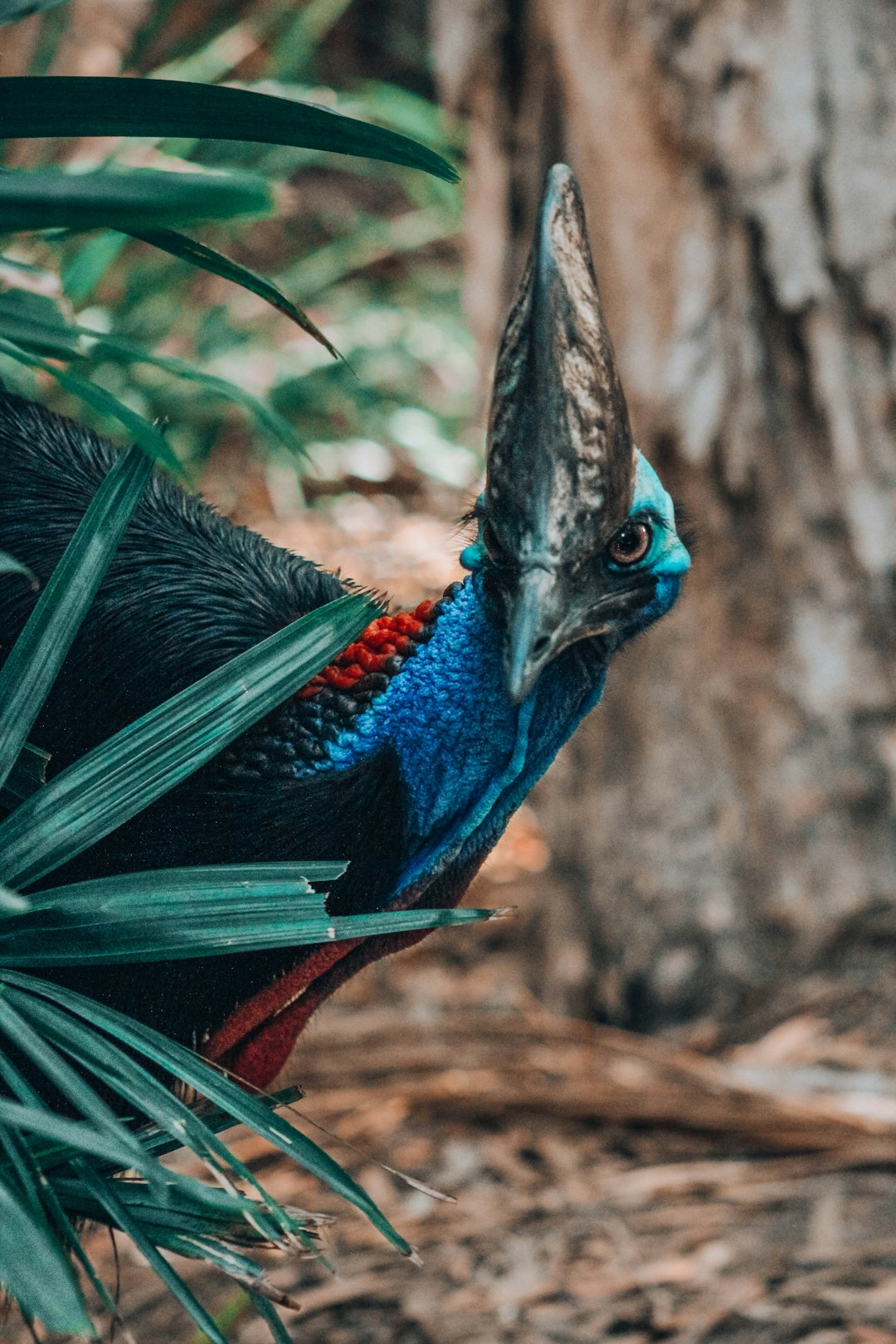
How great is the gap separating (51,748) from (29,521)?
0.88ft

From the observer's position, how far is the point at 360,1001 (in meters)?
3.50

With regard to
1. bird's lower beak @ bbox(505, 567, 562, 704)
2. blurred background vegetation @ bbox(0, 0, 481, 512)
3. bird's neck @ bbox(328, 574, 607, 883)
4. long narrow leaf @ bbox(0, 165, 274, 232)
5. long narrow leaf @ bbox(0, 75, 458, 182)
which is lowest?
bird's neck @ bbox(328, 574, 607, 883)

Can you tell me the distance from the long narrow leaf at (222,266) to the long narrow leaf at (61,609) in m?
0.18

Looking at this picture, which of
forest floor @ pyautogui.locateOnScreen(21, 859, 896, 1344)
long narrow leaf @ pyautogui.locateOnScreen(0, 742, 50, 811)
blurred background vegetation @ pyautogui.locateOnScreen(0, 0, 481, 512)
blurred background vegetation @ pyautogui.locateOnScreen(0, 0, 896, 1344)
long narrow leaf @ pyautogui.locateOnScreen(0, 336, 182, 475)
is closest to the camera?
long narrow leaf @ pyautogui.locateOnScreen(0, 336, 182, 475)

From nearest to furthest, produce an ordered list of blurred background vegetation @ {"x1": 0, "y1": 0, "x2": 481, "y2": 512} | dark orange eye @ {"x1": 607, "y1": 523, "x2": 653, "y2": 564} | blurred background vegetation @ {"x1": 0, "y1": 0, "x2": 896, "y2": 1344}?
dark orange eye @ {"x1": 607, "y1": 523, "x2": 653, "y2": 564}
blurred background vegetation @ {"x1": 0, "y1": 0, "x2": 896, "y2": 1344}
blurred background vegetation @ {"x1": 0, "y1": 0, "x2": 481, "y2": 512}

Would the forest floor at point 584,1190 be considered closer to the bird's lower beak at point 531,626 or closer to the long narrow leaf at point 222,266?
the bird's lower beak at point 531,626

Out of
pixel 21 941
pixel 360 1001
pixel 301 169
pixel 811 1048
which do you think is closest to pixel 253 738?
pixel 21 941

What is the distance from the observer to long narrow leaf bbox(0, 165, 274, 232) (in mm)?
976

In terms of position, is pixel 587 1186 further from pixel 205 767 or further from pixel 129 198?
pixel 129 198

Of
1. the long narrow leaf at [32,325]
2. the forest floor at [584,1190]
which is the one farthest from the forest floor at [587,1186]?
the long narrow leaf at [32,325]

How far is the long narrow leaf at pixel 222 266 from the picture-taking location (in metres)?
1.29

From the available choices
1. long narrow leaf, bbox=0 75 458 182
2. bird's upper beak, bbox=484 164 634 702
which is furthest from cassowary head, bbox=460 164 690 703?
long narrow leaf, bbox=0 75 458 182

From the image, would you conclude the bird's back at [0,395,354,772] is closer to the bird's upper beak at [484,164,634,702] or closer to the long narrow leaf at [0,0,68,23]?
the bird's upper beak at [484,164,634,702]

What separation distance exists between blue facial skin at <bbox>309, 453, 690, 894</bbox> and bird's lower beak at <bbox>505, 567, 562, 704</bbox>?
6.7 inches
